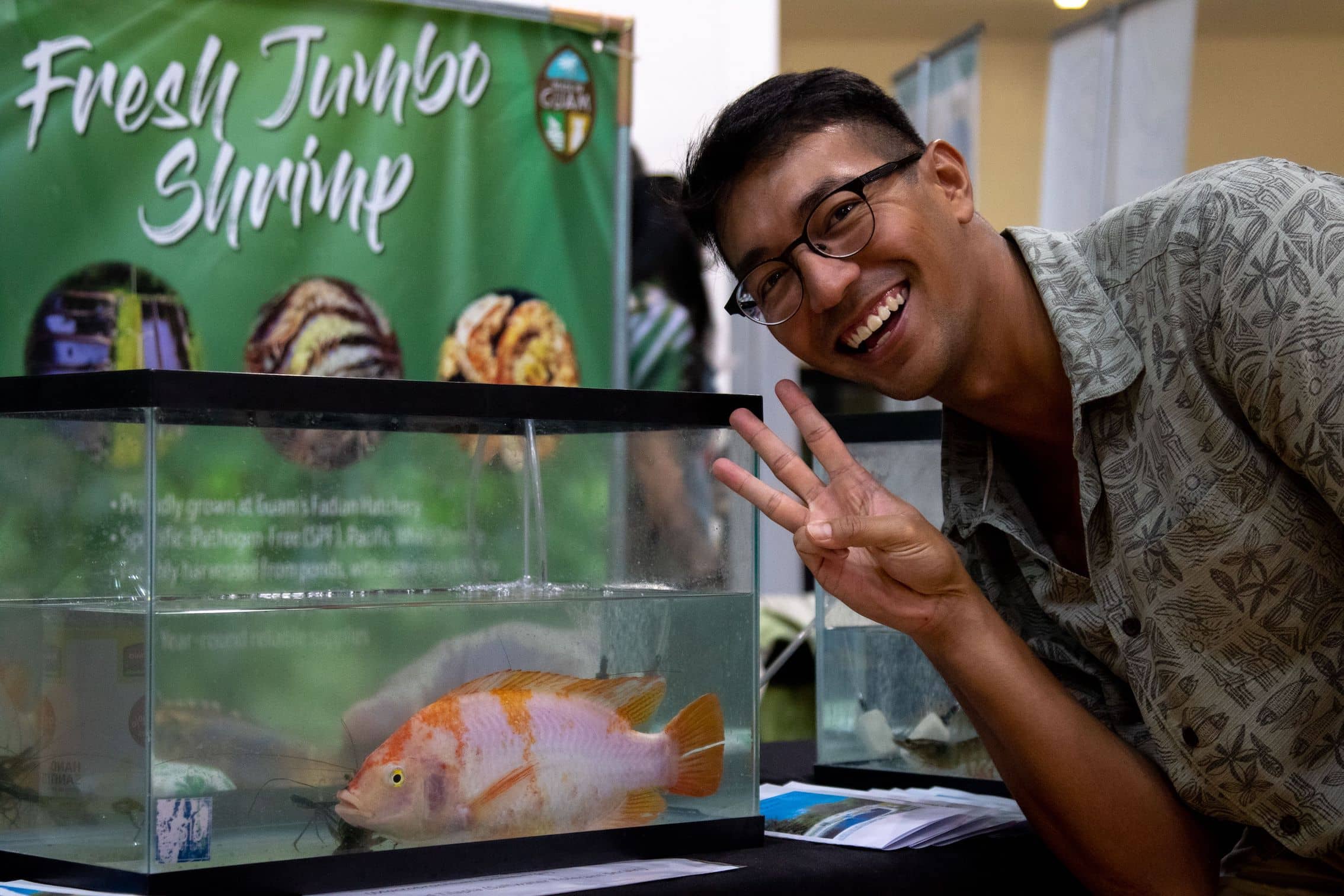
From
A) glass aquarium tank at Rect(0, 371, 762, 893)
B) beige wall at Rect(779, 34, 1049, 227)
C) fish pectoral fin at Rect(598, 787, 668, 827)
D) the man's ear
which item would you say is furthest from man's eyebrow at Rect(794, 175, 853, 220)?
beige wall at Rect(779, 34, 1049, 227)

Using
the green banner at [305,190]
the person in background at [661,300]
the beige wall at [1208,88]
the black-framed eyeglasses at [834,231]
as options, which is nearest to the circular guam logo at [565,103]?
the green banner at [305,190]

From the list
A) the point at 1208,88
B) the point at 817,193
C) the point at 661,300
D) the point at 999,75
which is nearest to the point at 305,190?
the point at 661,300

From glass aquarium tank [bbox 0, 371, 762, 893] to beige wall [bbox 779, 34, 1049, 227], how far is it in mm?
5033

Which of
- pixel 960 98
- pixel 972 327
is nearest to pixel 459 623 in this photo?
pixel 972 327

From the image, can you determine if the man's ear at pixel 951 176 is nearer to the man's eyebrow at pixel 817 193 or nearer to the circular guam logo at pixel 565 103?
the man's eyebrow at pixel 817 193

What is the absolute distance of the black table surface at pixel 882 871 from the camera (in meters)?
1.11

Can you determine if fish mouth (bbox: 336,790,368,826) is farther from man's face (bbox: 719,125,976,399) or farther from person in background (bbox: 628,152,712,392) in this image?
person in background (bbox: 628,152,712,392)

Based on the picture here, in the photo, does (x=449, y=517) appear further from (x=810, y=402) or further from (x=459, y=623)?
(x=810, y=402)

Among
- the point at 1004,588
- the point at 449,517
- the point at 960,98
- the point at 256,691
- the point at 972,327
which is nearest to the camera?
the point at 256,691

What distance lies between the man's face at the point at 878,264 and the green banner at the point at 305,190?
1943mm

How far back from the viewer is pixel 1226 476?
1.16 metres

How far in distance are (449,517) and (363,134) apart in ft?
7.00

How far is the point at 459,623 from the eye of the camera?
1147mm

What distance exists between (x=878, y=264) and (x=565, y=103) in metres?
2.18
